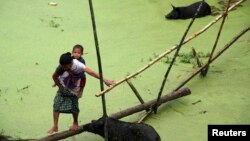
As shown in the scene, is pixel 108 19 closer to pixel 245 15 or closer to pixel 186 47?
pixel 186 47

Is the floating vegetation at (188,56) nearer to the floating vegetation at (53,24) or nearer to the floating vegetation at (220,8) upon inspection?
the floating vegetation at (220,8)

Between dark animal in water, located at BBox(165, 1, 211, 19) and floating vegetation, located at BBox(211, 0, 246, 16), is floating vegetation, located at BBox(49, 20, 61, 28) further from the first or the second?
floating vegetation, located at BBox(211, 0, 246, 16)

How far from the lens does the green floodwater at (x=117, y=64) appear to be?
13.9 ft

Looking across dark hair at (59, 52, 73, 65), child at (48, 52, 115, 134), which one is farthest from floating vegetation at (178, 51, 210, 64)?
dark hair at (59, 52, 73, 65)

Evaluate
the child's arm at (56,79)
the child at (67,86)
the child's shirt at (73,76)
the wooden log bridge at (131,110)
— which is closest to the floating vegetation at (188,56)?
the wooden log bridge at (131,110)

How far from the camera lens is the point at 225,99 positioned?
4625 millimetres

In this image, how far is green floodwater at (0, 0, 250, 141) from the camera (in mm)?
4238

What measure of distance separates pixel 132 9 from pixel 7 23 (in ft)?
8.04

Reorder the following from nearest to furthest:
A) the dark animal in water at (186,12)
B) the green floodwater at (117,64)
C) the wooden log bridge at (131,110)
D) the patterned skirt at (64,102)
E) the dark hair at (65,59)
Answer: the dark hair at (65,59) < the wooden log bridge at (131,110) < the patterned skirt at (64,102) < the green floodwater at (117,64) < the dark animal in water at (186,12)

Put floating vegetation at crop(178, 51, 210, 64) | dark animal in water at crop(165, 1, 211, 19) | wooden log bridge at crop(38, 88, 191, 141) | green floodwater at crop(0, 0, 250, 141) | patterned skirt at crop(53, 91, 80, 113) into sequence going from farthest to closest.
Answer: dark animal in water at crop(165, 1, 211, 19) < floating vegetation at crop(178, 51, 210, 64) < green floodwater at crop(0, 0, 250, 141) < patterned skirt at crop(53, 91, 80, 113) < wooden log bridge at crop(38, 88, 191, 141)
